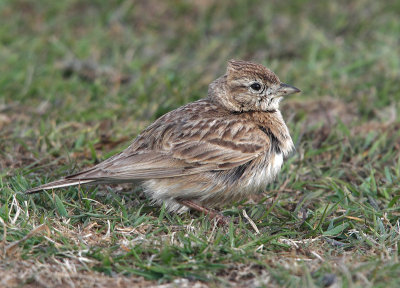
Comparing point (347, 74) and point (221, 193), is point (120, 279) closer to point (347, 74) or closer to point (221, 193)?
point (221, 193)

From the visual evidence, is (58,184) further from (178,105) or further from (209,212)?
(178,105)

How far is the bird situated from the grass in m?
0.22

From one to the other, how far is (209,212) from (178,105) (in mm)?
2540

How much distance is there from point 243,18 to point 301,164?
426cm

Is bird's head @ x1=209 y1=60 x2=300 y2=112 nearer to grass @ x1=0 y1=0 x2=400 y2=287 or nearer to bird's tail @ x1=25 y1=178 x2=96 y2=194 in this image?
grass @ x1=0 y1=0 x2=400 y2=287

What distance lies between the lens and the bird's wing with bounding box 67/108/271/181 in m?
5.50

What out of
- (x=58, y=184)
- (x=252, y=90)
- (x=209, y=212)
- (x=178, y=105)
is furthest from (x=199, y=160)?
(x=178, y=105)

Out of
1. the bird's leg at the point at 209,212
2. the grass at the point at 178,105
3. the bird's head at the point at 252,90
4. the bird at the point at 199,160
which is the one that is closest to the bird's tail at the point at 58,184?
the bird at the point at 199,160

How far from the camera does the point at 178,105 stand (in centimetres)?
786

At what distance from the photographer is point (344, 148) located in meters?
6.98

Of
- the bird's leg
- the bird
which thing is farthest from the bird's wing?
the bird's leg

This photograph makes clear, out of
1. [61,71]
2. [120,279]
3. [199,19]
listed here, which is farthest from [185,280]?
[199,19]

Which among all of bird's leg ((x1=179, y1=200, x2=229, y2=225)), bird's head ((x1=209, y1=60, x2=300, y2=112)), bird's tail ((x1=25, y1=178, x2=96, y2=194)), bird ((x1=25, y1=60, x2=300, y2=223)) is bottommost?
bird's leg ((x1=179, y1=200, x2=229, y2=225))

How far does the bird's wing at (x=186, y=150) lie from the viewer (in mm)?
5496
